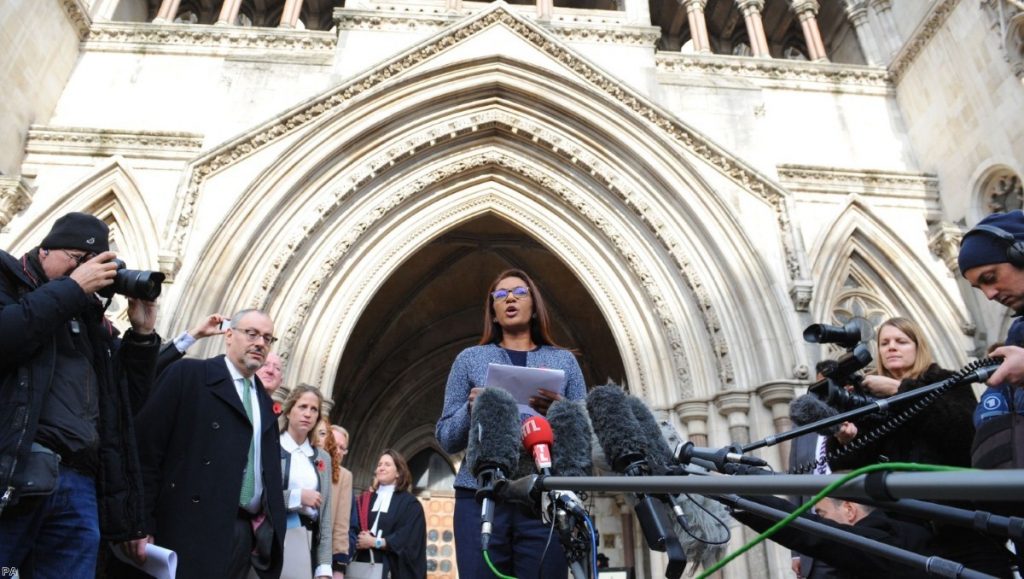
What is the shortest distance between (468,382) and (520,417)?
23.5 inches

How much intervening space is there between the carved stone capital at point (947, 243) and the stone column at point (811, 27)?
3.55 meters

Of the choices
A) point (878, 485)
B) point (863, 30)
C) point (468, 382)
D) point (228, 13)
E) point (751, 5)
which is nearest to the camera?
point (878, 485)

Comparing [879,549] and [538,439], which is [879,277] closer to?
[879,549]

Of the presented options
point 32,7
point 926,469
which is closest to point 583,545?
point 926,469

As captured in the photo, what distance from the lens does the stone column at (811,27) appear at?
1075 cm

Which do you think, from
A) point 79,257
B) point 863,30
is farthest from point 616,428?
point 863,30

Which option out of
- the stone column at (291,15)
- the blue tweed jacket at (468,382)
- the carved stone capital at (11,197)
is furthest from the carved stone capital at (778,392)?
the carved stone capital at (11,197)

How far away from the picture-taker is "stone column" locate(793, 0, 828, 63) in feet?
35.3

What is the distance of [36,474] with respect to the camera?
1.92 metres

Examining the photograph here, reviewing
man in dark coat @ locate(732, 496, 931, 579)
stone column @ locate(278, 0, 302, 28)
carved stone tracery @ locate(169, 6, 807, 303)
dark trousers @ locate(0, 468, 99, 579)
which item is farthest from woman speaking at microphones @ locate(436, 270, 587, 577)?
stone column @ locate(278, 0, 302, 28)

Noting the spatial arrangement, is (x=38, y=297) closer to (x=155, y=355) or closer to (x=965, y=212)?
(x=155, y=355)

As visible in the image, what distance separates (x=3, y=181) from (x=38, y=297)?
7398mm

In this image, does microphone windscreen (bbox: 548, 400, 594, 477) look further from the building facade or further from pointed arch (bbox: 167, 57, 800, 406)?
pointed arch (bbox: 167, 57, 800, 406)

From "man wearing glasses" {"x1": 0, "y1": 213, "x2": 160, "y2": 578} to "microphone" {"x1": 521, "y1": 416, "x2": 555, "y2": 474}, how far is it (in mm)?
1397
